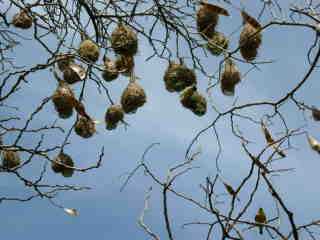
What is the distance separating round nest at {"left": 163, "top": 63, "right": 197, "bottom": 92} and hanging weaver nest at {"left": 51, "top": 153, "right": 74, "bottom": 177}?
0.64 m

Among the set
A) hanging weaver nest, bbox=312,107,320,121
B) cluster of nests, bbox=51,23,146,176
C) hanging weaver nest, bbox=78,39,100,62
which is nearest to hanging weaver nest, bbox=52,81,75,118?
cluster of nests, bbox=51,23,146,176

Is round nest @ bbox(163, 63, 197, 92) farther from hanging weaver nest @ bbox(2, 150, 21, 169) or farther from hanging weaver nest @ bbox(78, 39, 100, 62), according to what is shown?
hanging weaver nest @ bbox(2, 150, 21, 169)

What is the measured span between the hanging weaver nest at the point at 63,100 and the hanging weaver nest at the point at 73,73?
29 millimetres

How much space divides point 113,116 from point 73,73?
35cm

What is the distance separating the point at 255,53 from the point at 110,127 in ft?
2.92

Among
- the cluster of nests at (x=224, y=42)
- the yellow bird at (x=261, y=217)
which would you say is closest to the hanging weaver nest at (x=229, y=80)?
the cluster of nests at (x=224, y=42)

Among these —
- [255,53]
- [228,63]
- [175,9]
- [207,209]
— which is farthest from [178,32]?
[207,209]

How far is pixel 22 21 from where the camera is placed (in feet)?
10.7

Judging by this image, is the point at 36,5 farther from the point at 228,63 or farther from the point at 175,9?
the point at 228,63

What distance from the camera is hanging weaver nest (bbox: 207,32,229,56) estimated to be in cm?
Result: 254

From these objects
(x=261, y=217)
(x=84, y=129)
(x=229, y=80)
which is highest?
(x=84, y=129)

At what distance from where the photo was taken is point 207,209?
1.53 metres

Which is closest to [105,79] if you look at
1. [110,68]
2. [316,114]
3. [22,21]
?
[110,68]

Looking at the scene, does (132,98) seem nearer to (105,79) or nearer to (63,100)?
(105,79)
